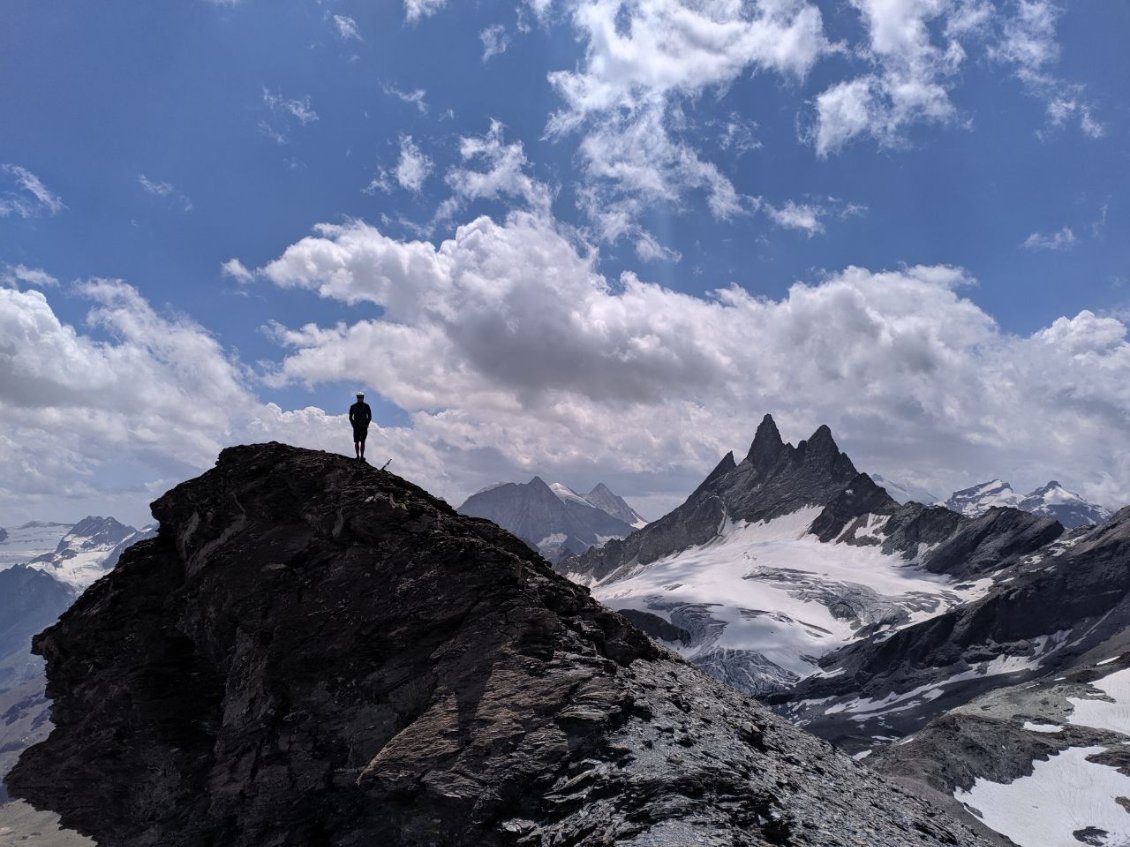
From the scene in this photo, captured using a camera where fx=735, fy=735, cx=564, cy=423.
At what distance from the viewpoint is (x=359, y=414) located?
3497 cm

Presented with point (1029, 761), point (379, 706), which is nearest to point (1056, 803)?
point (1029, 761)

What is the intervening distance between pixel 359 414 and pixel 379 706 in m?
14.6

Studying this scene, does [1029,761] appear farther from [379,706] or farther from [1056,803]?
[379,706]

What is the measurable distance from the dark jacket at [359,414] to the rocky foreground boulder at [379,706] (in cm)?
330

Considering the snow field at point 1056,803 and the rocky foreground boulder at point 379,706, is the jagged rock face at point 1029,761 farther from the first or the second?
the rocky foreground boulder at point 379,706

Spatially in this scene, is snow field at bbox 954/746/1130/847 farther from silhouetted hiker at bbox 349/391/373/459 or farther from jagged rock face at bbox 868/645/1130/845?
silhouetted hiker at bbox 349/391/373/459

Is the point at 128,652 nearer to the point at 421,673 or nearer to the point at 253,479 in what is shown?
the point at 253,479

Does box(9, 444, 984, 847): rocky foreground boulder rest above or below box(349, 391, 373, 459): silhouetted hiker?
below

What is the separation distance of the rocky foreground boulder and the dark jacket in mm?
3296

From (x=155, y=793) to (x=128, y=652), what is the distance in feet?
20.2

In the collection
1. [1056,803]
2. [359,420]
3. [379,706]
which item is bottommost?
[1056,803]

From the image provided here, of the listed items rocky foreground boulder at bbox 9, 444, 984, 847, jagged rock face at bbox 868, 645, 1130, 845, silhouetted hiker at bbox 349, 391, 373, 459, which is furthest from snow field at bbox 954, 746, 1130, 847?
silhouetted hiker at bbox 349, 391, 373, 459

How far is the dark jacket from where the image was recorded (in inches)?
1374

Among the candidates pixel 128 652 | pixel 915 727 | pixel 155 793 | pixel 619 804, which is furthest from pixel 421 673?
pixel 915 727
